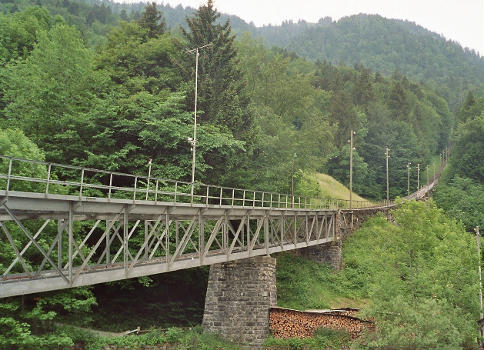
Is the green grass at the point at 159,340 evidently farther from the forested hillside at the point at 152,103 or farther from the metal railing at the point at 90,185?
the forested hillside at the point at 152,103

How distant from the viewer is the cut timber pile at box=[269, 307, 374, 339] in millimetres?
24453

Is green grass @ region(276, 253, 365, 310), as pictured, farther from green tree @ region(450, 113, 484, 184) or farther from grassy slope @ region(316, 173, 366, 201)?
green tree @ region(450, 113, 484, 184)

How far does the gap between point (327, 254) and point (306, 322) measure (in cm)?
1255

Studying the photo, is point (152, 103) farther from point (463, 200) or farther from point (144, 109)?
point (463, 200)

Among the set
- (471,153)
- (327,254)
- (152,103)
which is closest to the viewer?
(152,103)

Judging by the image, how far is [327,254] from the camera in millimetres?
36844

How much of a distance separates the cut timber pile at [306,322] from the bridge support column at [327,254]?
11.5 meters

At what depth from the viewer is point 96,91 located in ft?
102

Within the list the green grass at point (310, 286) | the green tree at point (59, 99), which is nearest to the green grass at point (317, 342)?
the green grass at point (310, 286)

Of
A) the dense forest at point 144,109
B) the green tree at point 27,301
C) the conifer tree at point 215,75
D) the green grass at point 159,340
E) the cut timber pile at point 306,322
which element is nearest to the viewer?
the green tree at point 27,301

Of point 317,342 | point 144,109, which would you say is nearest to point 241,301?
point 317,342

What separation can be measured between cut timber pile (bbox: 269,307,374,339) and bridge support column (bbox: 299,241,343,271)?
37.7 feet

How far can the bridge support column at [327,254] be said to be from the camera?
120ft

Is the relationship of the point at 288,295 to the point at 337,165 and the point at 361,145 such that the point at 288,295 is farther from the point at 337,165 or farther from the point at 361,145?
the point at 361,145
